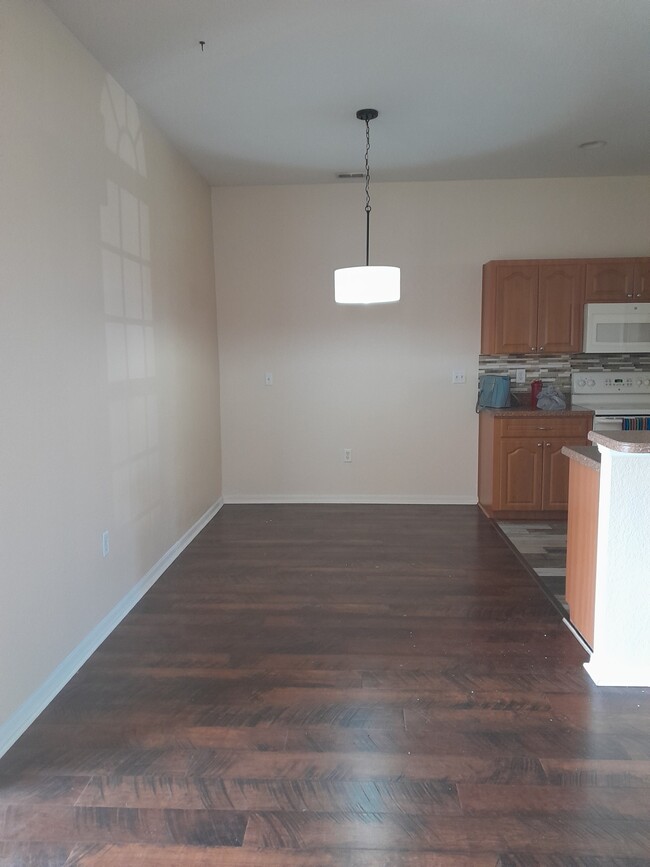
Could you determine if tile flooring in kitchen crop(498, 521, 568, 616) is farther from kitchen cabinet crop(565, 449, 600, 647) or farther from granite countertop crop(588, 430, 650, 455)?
granite countertop crop(588, 430, 650, 455)

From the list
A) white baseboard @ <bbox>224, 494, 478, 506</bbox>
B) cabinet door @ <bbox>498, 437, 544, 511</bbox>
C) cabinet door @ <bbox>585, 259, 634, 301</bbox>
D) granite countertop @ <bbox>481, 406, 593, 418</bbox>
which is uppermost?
cabinet door @ <bbox>585, 259, 634, 301</bbox>

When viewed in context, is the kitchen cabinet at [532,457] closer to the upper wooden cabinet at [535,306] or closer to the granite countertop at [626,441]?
the upper wooden cabinet at [535,306]

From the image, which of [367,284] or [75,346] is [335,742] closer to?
[75,346]

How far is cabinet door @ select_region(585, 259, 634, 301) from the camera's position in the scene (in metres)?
4.41

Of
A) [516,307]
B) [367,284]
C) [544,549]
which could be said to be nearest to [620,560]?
[544,549]

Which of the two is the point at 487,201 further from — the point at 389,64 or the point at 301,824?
the point at 301,824

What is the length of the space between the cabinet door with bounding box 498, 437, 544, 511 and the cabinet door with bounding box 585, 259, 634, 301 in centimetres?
124

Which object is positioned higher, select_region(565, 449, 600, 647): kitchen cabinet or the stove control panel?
the stove control panel

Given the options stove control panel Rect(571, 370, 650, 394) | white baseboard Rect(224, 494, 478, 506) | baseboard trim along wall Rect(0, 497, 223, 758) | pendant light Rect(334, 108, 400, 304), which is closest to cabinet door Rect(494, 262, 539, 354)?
stove control panel Rect(571, 370, 650, 394)

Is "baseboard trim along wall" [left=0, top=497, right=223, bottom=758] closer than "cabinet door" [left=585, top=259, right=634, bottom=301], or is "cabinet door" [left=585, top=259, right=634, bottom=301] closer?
"baseboard trim along wall" [left=0, top=497, right=223, bottom=758]

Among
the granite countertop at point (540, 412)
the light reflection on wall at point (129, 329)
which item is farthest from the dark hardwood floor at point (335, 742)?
the granite countertop at point (540, 412)

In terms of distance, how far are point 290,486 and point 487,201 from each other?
2.96 m

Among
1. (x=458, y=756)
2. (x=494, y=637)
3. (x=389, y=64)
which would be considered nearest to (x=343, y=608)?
(x=494, y=637)

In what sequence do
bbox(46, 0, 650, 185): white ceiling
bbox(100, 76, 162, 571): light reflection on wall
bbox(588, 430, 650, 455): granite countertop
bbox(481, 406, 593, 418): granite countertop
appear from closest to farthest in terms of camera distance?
bbox(588, 430, 650, 455): granite countertop → bbox(46, 0, 650, 185): white ceiling → bbox(100, 76, 162, 571): light reflection on wall → bbox(481, 406, 593, 418): granite countertop
